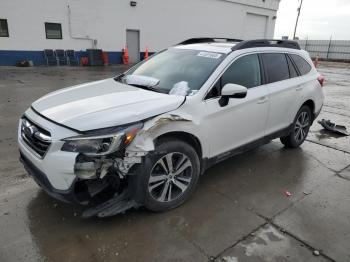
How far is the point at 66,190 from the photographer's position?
274cm

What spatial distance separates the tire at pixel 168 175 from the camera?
2.99 metres

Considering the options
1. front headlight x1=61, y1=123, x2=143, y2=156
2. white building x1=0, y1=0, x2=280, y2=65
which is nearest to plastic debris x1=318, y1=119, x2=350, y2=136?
front headlight x1=61, y1=123, x2=143, y2=156

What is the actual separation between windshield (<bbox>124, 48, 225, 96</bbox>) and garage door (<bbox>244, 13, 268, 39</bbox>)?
79.7ft

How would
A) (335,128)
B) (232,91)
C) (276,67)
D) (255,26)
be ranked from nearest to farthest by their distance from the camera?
(232,91), (276,67), (335,128), (255,26)

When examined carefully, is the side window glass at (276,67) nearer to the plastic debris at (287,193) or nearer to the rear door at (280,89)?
the rear door at (280,89)

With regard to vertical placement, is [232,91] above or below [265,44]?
below

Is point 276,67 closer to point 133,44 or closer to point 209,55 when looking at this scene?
point 209,55

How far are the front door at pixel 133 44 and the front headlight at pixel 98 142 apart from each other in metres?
18.7

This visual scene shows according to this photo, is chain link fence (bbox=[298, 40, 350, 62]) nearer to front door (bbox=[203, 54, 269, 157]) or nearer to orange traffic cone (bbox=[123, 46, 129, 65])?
orange traffic cone (bbox=[123, 46, 129, 65])

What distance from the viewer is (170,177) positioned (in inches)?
128

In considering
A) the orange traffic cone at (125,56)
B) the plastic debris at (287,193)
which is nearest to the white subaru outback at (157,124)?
the plastic debris at (287,193)

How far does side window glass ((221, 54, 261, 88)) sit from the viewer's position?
3711mm

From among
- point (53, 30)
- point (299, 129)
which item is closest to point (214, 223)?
point (299, 129)

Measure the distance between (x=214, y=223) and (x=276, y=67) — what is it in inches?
102
